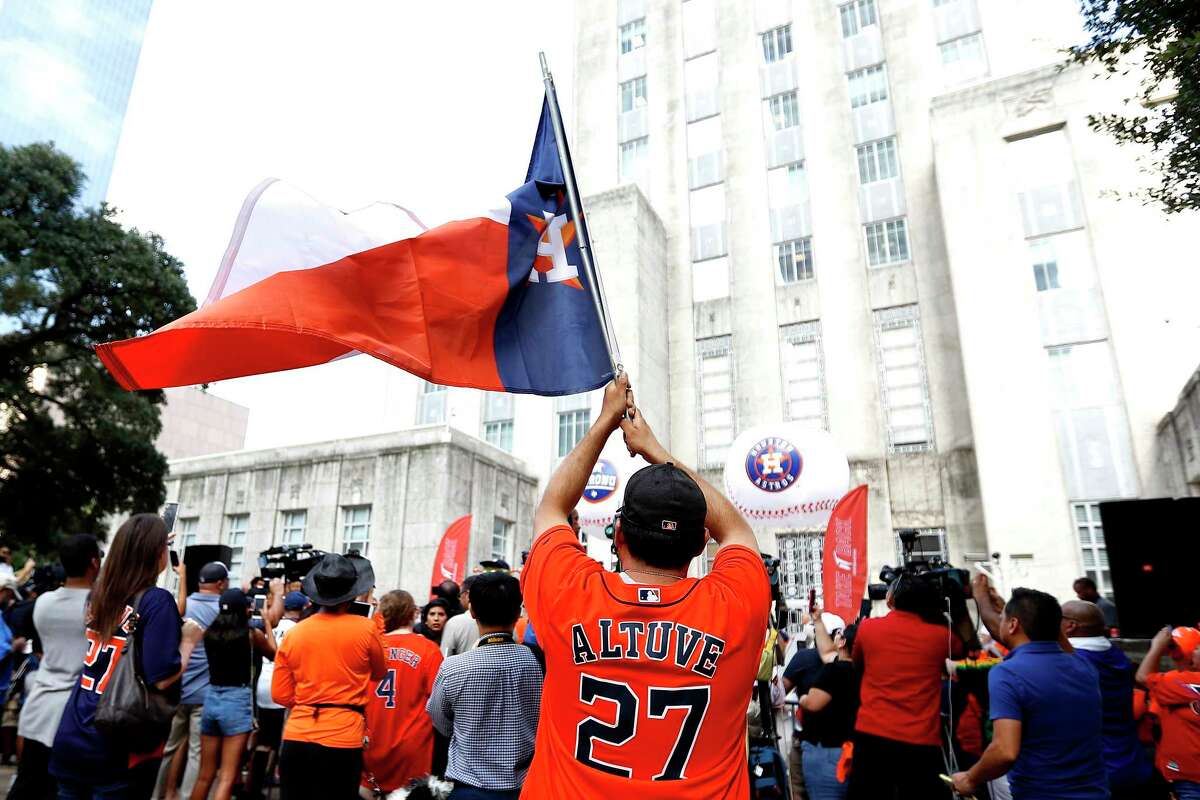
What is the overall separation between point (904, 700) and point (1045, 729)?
102cm

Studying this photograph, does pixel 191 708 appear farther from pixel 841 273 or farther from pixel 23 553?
pixel 841 273

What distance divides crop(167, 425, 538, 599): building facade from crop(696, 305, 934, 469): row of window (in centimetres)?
692

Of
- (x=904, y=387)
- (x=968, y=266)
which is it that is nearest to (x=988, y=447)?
(x=904, y=387)

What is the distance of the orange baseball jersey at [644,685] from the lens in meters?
2.00

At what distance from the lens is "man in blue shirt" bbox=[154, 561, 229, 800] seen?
661cm

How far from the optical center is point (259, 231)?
14.0ft

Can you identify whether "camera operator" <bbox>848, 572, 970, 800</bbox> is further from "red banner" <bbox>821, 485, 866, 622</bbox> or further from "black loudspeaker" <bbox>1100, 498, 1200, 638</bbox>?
"black loudspeaker" <bbox>1100, 498, 1200, 638</bbox>

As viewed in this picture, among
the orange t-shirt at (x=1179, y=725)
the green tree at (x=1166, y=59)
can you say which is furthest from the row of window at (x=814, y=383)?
the orange t-shirt at (x=1179, y=725)

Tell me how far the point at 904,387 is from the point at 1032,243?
544 centimetres

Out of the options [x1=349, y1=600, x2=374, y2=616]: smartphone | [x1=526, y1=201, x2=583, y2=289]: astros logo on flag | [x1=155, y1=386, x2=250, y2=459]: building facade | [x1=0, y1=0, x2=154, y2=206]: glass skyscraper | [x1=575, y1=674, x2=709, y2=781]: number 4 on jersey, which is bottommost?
[x1=575, y1=674, x2=709, y2=781]: number 4 on jersey

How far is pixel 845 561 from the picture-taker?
1004 cm

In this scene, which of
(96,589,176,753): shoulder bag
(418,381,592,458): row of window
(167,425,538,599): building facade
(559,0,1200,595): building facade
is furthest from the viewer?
(418,381,592,458): row of window

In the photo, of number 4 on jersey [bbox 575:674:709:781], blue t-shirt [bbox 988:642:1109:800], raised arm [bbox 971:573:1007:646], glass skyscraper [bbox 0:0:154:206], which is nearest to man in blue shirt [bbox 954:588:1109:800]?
blue t-shirt [bbox 988:642:1109:800]

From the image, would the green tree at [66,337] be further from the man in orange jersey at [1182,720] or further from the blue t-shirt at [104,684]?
the man in orange jersey at [1182,720]
